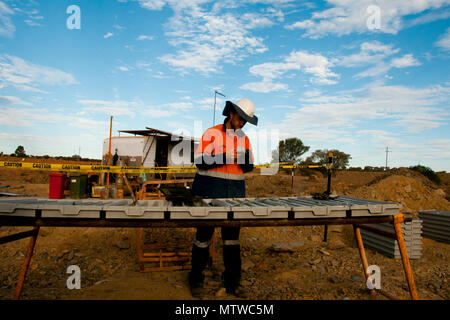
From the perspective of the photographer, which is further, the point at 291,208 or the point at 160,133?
the point at 160,133

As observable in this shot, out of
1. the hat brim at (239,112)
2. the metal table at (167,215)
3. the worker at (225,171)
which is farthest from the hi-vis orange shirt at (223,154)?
the metal table at (167,215)

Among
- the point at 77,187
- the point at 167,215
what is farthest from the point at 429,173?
the point at 167,215

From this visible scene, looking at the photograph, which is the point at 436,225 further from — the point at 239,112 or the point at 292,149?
the point at 292,149

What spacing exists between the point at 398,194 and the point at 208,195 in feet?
29.5

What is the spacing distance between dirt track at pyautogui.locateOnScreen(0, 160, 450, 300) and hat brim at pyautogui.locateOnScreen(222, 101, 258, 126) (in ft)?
8.53

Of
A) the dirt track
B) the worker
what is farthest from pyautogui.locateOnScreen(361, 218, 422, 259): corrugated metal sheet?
the worker

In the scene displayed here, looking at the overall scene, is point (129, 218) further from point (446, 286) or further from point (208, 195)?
point (446, 286)

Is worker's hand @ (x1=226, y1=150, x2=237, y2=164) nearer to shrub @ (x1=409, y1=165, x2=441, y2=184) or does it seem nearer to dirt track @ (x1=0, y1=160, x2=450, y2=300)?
dirt track @ (x1=0, y1=160, x2=450, y2=300)

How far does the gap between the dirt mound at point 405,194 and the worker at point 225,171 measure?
7.74 metres

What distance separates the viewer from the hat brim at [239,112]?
364 cm

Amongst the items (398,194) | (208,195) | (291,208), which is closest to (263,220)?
(291,208)

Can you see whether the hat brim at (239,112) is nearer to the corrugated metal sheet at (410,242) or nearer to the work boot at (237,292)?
the work boot at (237,292)

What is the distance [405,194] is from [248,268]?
7.62m

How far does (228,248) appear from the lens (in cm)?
385
